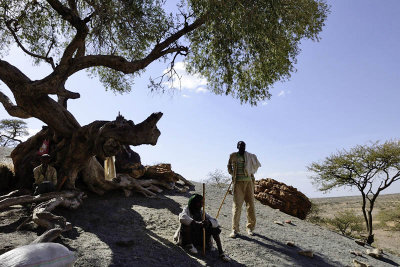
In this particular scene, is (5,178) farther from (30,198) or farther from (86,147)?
(86,147)

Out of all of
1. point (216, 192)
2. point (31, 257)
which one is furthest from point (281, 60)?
point (31, 257)

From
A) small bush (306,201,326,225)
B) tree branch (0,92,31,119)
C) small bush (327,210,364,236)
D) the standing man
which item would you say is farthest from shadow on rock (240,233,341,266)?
small bush (327,210,364,236)

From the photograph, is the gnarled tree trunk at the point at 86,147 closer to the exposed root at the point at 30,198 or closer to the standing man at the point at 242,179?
the exposed root at the point at 30,198

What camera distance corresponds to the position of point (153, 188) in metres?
10.5

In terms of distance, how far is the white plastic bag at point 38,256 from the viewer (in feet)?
9.77

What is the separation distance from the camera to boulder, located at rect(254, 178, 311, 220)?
1241cm

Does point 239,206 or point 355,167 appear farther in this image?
point 355,167

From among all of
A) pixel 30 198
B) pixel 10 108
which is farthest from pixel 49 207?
pixel 10 108

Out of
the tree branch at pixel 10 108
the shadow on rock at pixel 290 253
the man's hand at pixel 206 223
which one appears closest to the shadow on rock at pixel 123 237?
the man's hand at pixel 206 223

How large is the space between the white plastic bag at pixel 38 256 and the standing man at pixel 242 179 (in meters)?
4.17

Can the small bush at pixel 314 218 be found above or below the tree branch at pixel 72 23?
below

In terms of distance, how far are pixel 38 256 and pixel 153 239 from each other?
2.98 meters

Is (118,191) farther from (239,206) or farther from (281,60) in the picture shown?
(281,60)

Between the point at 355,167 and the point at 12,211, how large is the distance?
19.2m
